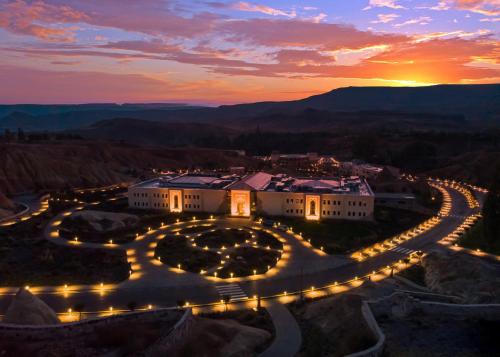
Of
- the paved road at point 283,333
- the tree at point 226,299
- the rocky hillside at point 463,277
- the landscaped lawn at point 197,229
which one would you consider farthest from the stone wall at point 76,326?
the landscaped lawn at point 197,229

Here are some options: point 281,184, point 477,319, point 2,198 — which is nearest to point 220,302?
point 477,319

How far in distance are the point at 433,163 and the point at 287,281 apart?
103 meters

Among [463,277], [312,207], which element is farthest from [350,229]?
[463,277]

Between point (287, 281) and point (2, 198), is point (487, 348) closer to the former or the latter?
point (287, 281)

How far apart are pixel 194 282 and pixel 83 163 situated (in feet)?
257

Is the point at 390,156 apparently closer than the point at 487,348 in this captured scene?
No

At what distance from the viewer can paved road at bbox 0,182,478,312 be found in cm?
3997

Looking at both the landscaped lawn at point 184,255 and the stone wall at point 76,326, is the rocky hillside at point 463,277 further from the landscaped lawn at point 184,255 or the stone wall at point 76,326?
the stone wall at point 76,326

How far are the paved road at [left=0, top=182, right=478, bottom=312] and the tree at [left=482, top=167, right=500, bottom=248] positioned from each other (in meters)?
Answer: 7.03

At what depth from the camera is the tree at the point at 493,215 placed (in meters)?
52.2

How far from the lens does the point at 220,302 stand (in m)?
39.8

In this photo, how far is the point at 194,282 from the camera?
1745 inches

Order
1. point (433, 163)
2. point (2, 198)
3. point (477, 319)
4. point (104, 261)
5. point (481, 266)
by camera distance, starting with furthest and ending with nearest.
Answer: point (433, 163) < point (2, 198) < point (104, 261) < point (481, 266) < point (477, 319)

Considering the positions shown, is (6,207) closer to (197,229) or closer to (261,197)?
(197,229)
